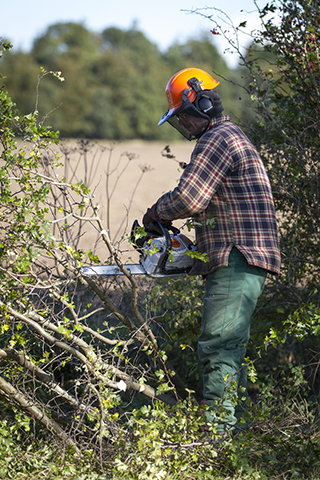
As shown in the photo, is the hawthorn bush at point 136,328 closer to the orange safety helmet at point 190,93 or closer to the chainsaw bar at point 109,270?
the chainsaw bar at point 109,270

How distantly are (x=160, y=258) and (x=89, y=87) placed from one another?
47.5 metres

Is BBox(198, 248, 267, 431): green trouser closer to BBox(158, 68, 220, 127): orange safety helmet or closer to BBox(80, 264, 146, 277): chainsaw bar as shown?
BBox(80, 264, 146, 277): chainsaw bar

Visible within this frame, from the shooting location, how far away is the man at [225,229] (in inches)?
109

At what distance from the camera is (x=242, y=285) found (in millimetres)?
2863

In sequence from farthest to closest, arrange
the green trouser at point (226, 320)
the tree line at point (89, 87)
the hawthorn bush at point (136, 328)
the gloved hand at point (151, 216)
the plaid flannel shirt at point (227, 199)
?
the tree line at point (89, 87) < the gloved hand at point (151, 216) < the green trouser at point (226, 320) < the plaid flannel shirt at point (227, 199) < the hawthorn bush at point (136, 328)

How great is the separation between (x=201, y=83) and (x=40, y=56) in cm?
5257

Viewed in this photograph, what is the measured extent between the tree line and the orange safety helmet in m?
35.9

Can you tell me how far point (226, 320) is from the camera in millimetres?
2879

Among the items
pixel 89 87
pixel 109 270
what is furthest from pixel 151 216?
pixel 89 87

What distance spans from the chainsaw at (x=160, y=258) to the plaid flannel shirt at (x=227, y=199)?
0.43ft

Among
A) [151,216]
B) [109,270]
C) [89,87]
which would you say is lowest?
[109,270]

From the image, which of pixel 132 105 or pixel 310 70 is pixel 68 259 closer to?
pixel 310 70

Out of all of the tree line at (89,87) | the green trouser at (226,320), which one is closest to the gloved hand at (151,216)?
the green trouser at (226,320)

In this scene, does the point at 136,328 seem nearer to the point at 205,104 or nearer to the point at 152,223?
the point at 152,223
